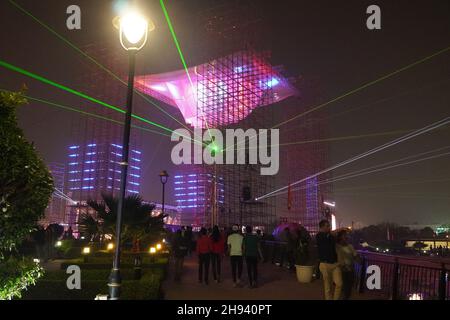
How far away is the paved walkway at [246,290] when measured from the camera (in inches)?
410

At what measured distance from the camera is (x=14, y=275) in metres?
5.65

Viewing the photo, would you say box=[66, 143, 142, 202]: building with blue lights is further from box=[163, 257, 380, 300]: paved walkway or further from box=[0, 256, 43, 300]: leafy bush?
box=[0, 256, 43, 300]: leafy bush

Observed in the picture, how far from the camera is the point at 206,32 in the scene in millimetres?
47375

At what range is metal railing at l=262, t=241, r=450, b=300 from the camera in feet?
30.5

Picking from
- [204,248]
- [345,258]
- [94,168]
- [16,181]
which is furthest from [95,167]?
[16,181]

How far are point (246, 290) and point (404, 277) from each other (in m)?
4.07

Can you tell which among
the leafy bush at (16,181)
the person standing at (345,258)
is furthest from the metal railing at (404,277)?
the leafy bush at (16,181)

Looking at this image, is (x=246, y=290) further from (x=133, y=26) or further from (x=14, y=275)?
(x=133, y=26)

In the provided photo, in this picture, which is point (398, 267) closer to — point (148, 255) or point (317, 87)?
point (148, 255)

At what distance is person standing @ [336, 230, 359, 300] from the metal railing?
17.8 inches

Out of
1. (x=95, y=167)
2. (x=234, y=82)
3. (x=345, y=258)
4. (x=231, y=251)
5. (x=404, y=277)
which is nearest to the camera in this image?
(x=345, y=258)

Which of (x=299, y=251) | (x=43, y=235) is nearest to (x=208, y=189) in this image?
(x=43, y=235)

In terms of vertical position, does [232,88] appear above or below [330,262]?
above

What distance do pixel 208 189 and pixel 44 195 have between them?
4064cm
